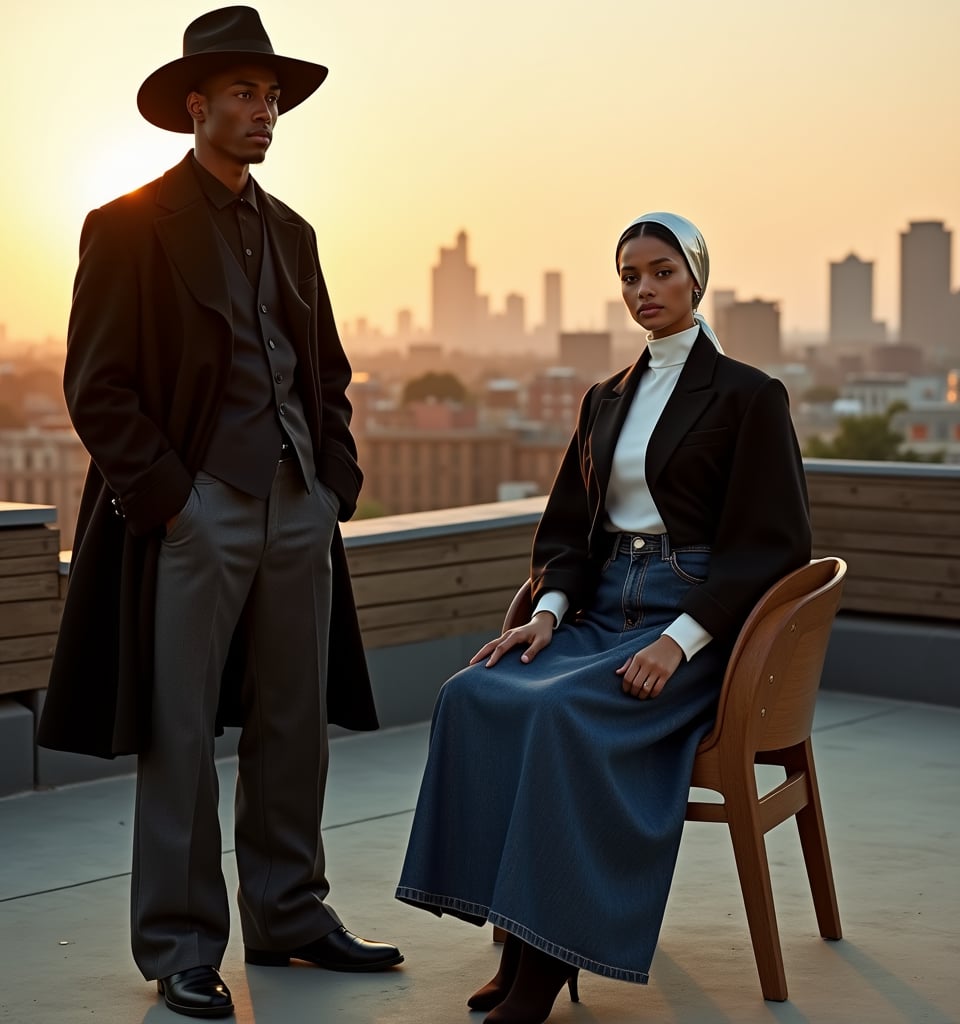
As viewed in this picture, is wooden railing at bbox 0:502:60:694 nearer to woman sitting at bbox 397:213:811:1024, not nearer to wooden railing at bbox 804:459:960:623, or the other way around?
woman sitting at bbox 397:213:811:1024

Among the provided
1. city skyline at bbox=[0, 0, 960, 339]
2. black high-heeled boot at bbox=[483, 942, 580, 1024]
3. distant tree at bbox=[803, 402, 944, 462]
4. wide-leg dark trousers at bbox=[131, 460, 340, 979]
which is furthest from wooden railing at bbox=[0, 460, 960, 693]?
distant tree at bbox=[803, 402, 944, 462]

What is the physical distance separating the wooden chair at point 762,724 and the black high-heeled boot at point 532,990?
0.36 metres

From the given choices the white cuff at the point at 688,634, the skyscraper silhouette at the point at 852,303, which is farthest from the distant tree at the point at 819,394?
the white cuff at the point at 688,634

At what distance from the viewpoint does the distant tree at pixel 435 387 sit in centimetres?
9750

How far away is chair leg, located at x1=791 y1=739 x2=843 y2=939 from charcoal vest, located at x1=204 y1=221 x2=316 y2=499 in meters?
1.08

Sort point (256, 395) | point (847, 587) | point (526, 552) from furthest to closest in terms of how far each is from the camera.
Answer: point (847, 587), point (526, 552), point (256, 395)

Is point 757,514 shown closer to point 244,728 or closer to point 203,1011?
point 244,728

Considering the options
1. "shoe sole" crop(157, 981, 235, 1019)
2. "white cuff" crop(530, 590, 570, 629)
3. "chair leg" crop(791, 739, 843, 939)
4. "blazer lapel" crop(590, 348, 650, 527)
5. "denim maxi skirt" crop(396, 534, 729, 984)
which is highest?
"blazer lapel" crop(590, 348, 650, 527)

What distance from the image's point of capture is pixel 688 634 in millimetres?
2975

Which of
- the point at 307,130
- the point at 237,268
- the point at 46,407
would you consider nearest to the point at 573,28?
the point at 307,130

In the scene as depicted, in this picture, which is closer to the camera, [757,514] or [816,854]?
[757,514]

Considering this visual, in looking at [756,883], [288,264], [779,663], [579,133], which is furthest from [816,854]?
[579,133]

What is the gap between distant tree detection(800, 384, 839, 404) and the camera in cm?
8438

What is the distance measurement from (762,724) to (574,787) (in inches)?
15.7
